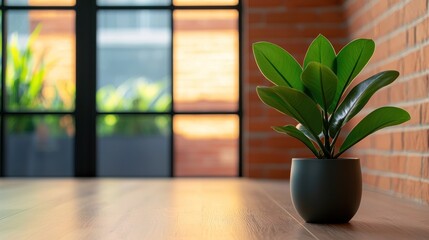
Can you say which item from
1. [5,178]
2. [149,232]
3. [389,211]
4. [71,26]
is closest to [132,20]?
[71,26]

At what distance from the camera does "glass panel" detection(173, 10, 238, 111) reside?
13.8ft

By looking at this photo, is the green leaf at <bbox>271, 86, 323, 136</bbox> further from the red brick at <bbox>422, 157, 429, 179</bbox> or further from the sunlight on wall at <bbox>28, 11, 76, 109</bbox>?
the sunlight on wall at <bbox>28, 11, 76, 109</bbox>

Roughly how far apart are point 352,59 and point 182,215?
64 cm

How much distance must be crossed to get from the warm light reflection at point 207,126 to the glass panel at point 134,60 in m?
0.13

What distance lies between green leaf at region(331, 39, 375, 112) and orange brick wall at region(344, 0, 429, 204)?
0.69m

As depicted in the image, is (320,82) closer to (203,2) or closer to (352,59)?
(352,59)

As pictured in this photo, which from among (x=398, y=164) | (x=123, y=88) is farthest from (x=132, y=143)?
(x=398, y=164)

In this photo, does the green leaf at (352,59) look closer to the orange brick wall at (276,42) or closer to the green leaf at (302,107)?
the green leaf at (302,107)

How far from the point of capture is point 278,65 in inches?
72.9

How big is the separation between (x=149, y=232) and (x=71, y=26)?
107 inches

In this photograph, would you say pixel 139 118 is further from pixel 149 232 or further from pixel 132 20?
pixel 149 232

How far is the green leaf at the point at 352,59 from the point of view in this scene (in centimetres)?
181

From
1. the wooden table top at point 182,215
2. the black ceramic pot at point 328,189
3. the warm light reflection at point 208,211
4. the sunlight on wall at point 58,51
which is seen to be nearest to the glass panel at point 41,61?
the sunlight on wall at point 58,51

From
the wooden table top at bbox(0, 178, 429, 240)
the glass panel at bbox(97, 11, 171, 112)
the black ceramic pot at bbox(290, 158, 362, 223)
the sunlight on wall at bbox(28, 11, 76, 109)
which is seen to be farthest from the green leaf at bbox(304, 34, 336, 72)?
the sunlight on wall at bbox(28, 11, 76, 109)
